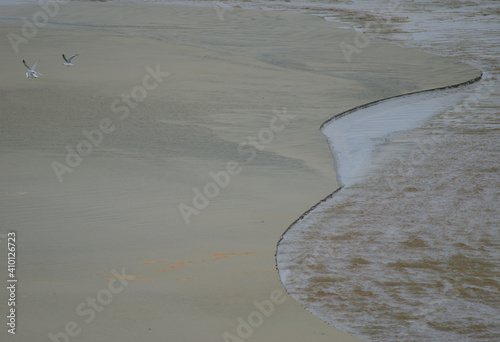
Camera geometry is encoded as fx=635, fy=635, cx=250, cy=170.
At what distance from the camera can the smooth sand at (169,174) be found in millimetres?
3740

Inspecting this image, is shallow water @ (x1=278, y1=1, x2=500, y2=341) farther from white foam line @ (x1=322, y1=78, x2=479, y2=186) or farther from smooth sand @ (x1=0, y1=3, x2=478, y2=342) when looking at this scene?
smooth sand @ (x1=0, y1=3, x2=478, y2=342)

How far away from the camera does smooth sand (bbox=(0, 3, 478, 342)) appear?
3740mm

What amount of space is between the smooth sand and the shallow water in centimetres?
25

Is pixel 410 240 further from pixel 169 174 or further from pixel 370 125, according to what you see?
pixel 370 125

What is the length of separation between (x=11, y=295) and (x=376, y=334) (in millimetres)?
2148

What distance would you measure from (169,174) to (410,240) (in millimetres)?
2383

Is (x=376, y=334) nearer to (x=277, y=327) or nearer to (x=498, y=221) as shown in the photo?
(x=277, y=327)

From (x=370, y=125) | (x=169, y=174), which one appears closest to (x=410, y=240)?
(x=169, y=174)

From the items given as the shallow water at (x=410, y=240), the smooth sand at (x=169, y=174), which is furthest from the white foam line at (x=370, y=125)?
the smooth sand at (x=169, y=174)

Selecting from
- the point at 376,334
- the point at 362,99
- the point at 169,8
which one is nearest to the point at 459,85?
the point at 362,99

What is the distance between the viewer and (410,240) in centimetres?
488

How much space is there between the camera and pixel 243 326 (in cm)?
359

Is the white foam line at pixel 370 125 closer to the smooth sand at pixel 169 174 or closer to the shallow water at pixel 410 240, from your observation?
the shallow water at pixel 410 240

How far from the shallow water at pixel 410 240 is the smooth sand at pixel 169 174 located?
0.25 m
